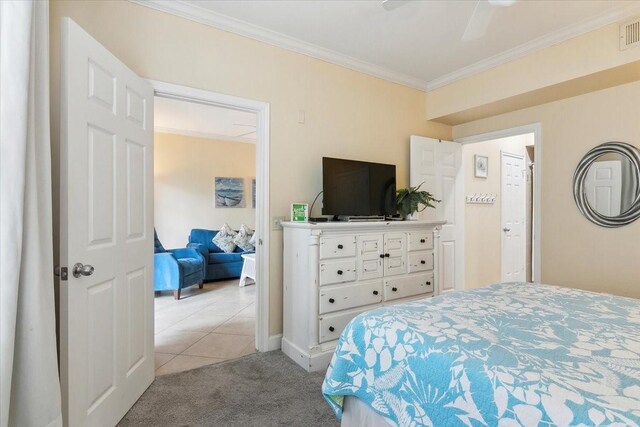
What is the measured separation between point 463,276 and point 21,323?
416 cm

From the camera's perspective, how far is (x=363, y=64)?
3273 mm

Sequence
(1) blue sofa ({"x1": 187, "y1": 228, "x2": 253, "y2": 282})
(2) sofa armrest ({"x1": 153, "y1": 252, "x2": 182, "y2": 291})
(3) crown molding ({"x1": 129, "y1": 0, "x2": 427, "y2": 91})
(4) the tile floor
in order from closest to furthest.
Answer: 1. (3) crown molding ({"x1": 129, "y1": 0, "x2": 427, "y2": 91})
2. (4) the tile floor
3. (2) sofa armrest ({"x1": 153, "y1": 252, "x2": 182, "y2": 291})
4. (1) blue sofa ({"x1": 187, "y1": 228, "x2": 253, "y2": 282})

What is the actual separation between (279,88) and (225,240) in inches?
139

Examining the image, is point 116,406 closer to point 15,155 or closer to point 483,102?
point 15,155

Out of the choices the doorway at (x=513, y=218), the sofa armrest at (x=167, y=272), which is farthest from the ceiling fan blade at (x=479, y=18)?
the sofa armrest at (x=167, y=272)

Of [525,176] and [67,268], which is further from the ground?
[525,176]

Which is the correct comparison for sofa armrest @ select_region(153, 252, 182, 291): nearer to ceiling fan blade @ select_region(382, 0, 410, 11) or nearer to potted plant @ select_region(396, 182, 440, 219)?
potted plant @ select_region(396, 182, 440, 219)

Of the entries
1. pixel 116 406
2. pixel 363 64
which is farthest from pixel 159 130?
pixel 116 406

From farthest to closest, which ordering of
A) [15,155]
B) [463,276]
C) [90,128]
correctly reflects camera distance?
[463,276], [90,128], [15,155]

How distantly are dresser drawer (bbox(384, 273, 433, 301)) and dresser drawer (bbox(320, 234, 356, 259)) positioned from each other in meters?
0.49

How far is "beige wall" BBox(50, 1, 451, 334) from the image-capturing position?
2.17m

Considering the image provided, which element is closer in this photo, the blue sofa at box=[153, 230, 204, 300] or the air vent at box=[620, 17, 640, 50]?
the air vent at box=[620, 17, 640, 50]

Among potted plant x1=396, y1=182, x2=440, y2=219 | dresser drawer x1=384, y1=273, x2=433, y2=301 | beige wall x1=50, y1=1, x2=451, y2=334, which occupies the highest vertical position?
beige wall x1=50, y1=1, x2=451, y2=334

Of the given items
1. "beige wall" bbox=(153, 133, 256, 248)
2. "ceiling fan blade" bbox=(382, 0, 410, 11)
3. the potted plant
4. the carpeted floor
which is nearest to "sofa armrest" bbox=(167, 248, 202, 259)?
"beige wall" bbox=(153, 133, 256, 248)
